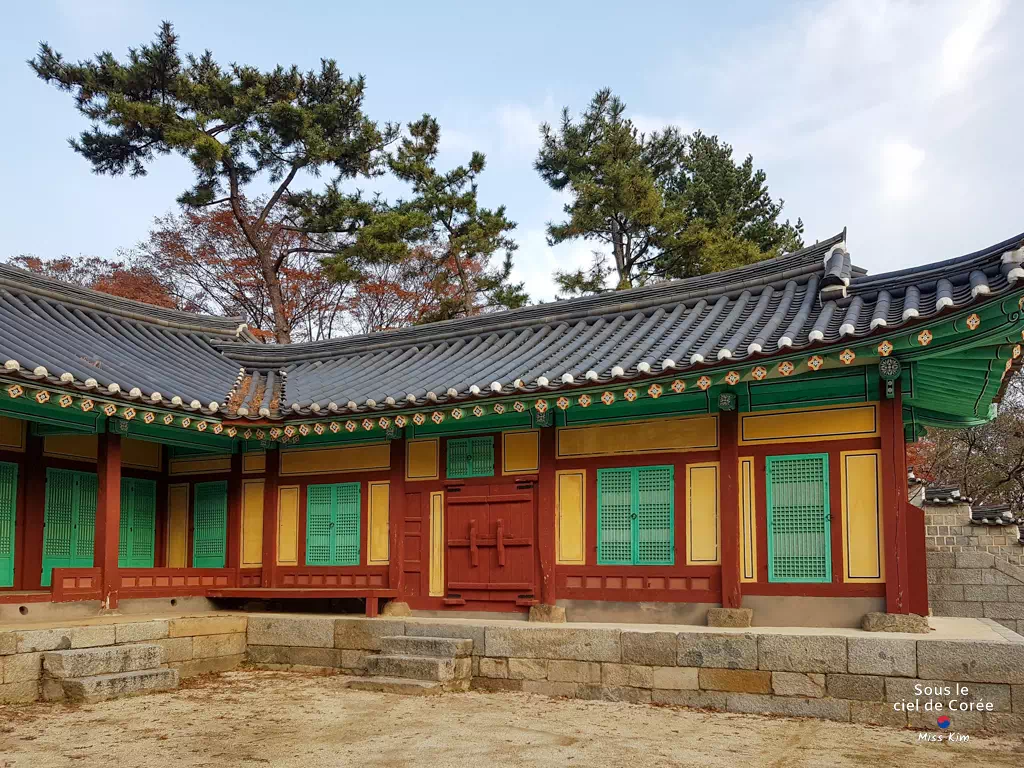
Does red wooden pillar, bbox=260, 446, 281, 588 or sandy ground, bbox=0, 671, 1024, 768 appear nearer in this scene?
→ sandy ground, bbox=0, 671, 1024, 768

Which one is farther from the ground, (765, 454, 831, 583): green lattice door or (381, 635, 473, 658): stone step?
(765, 454, 831, 583): green lattice door

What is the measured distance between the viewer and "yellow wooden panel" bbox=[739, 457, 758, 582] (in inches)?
398

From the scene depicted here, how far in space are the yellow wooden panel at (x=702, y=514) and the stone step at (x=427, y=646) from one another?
2721mm

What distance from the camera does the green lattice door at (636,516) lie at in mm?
10664

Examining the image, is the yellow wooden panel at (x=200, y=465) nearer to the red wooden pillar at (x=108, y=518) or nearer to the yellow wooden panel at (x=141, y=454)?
the yellow wooden panel at (x=141, y=454)

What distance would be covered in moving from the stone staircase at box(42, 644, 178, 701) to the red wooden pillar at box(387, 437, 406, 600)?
3068 mm

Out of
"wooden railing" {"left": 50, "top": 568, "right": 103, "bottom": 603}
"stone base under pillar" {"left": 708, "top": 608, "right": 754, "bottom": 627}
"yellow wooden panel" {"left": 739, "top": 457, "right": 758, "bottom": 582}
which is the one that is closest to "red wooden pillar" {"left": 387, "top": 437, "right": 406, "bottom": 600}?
"wooden railing" {"left": 50, "top": 568, "right": 103, "bottom": 603}

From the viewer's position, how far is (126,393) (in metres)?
11.0

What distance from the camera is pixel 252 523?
1368 cm

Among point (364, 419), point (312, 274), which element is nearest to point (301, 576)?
point (364, 419)

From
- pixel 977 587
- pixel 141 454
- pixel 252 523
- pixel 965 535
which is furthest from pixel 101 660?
pixel 965 535

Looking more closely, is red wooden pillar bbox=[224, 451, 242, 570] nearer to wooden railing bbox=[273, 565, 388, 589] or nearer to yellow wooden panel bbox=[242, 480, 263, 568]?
yellow wooden panel bbox=[242, 480, 263, 568]

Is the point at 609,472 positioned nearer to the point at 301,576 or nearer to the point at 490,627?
the point at 490,627

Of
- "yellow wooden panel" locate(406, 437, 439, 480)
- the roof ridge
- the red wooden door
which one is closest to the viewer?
the red wooden door
